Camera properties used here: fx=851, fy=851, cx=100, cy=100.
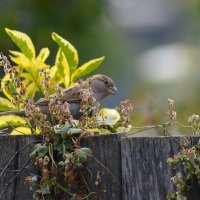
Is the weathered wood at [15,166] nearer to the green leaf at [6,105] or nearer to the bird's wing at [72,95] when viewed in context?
the green leaf at [6,105]

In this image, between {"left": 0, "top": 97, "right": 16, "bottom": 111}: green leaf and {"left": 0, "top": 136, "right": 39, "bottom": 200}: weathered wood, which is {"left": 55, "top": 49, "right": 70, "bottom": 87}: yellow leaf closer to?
{"left": 0, "top": 97, "right": 16, "bottom": 111}: green leaf

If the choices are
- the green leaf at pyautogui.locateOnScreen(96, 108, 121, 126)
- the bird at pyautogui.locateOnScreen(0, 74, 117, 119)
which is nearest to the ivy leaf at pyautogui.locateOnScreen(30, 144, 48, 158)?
the green leaf at pyautogui.locateOnScreen(96, 108, 121, 126)

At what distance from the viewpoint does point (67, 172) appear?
4281mm

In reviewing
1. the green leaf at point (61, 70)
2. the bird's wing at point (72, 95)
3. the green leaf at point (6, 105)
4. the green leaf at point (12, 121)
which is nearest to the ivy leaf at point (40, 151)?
the green leaf at point (12, 121)

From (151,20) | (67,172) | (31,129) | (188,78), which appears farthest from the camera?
(151,20)

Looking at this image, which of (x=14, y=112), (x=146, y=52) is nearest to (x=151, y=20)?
(x=146, y=52)

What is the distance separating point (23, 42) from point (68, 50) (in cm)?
30

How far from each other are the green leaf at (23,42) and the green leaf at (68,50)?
0.71 feet

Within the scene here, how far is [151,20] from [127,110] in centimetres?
1821

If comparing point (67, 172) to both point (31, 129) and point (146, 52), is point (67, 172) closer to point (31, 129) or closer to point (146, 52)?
point (31, 129)

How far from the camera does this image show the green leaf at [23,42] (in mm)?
5527

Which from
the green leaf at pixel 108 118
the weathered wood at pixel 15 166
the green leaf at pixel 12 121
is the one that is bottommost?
the weathered wood at pixel 15 166

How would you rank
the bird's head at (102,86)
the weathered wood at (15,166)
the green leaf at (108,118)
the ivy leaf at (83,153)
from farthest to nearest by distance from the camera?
the bird's head at (102,86)
the green leaf at (108,118)
the weathered wood at (15,166)
the ivy leaf at (83,153)

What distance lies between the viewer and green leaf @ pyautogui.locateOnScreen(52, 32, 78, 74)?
5.40 meters
